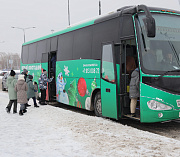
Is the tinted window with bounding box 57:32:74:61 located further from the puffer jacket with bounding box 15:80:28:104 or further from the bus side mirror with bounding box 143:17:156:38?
the bus side mirror with bounding box 143:17:156:38

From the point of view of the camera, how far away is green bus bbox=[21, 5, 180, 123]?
7.57 meters

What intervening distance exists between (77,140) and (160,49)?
11.2 ft

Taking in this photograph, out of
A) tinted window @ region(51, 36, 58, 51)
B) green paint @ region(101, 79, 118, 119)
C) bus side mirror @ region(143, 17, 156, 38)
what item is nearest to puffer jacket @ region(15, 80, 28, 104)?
green paint @ region(101, 79, 118, 119)

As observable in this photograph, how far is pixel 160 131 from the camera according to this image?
8.38 meters

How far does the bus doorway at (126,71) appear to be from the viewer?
27.9ft

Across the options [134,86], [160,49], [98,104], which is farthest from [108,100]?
[160,49]

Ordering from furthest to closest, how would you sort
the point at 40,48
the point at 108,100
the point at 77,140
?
the point at 40,48 < the point at 108,100 < the point at 77,140

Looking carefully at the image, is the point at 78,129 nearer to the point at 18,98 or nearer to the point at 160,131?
the point at 160,131

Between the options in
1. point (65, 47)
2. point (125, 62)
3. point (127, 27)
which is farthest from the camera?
point (65, 47)

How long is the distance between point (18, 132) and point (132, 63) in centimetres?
399

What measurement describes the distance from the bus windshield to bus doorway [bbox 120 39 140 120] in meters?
0.66

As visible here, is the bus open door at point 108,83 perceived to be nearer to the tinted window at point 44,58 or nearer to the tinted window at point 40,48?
the tinted window at point 44,58

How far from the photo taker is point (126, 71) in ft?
28.3

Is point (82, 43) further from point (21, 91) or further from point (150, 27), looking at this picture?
point (150, 27)
